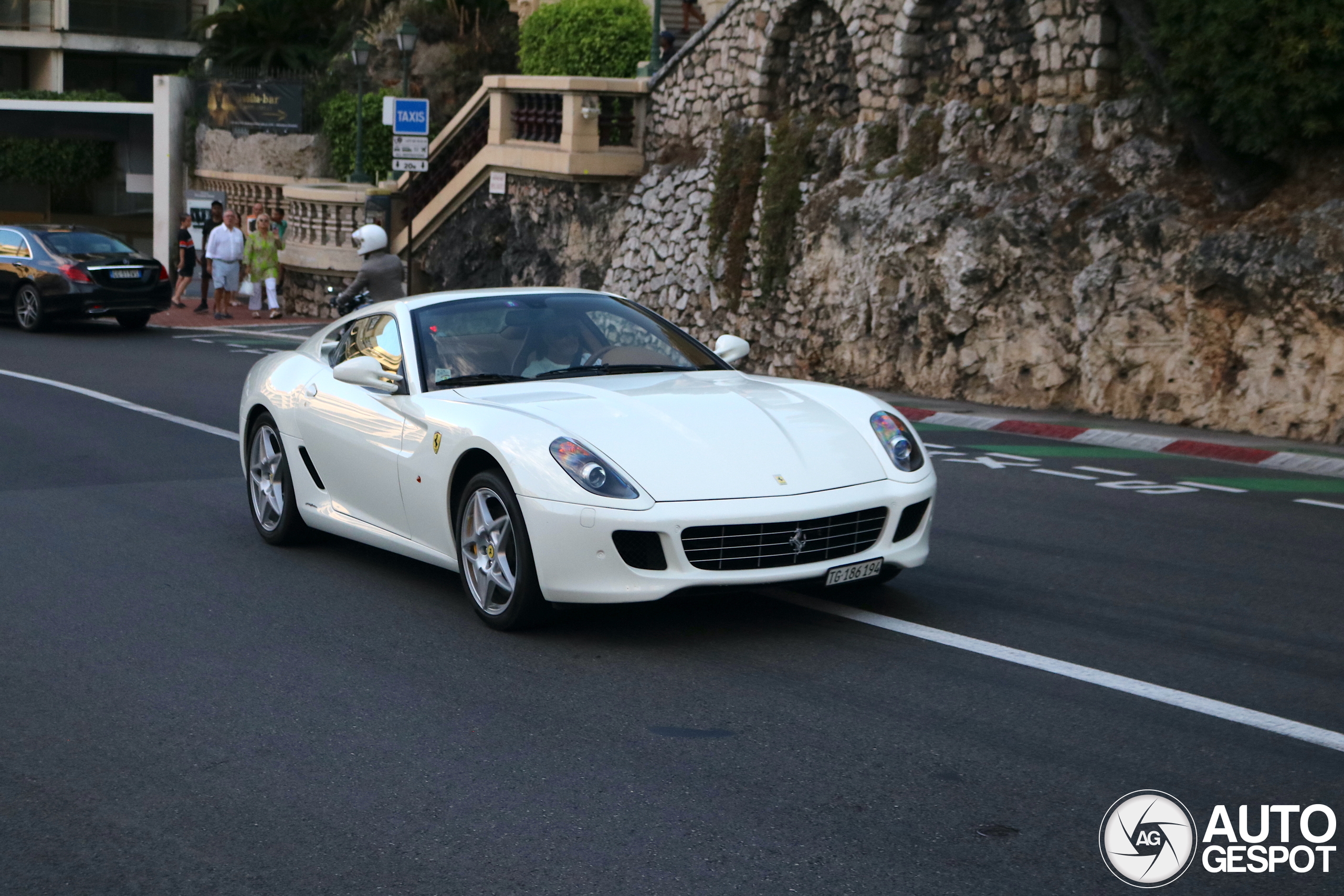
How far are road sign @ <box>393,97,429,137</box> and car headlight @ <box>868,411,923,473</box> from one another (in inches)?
772

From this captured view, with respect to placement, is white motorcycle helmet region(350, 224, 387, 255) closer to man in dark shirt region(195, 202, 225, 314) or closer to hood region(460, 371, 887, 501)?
hood region(460, 371, 887, 501)

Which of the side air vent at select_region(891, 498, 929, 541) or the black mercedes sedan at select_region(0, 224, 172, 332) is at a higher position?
the black mercedes sedan at select_region(0, 224, 172, 332)

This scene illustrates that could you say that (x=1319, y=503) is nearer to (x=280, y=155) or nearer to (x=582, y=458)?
(x=582, y=458)

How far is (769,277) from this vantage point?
20547mm

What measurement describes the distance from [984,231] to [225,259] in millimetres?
15955

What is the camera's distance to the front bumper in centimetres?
606

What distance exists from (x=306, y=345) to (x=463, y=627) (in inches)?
109

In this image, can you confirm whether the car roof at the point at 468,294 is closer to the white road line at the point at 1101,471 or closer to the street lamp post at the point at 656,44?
Result: the white road line at the point at 1101,471

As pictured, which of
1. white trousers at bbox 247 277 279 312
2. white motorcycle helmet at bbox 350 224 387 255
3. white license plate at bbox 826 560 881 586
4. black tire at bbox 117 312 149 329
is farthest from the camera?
white trousers at bbox 247 277 279 312

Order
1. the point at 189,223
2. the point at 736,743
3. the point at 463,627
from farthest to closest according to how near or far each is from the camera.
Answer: the point at 189,223, the point at 463,627, the point at 736,743

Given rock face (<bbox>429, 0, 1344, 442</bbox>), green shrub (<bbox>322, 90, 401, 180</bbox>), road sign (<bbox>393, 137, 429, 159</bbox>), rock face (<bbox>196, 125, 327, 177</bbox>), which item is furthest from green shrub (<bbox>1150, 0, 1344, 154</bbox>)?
rock face (<bbox>196, 125, 327, 177</bbox>)

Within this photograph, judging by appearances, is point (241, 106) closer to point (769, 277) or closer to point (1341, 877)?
point (769, 277)

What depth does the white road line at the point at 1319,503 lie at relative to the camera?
408 inches

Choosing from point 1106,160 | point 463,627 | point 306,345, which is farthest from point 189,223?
point 463,627
